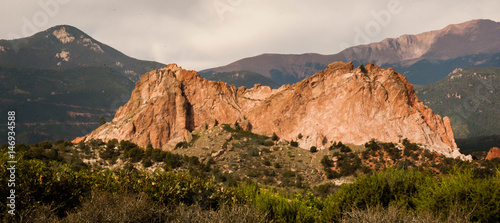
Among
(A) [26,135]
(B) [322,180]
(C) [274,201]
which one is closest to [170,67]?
(B) [322,180]

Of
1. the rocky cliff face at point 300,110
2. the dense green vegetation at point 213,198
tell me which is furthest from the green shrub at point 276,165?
the dense green vegetation at point 213,198

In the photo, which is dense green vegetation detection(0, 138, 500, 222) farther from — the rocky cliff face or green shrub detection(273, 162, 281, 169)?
the rocky cliff face

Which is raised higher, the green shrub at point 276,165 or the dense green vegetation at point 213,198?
the dense green vegetation at point 213,198

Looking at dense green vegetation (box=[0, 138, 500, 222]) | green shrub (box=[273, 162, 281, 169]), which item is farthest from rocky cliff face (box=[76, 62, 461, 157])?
dense green vegetation (box=[0, 138, 500, 222])

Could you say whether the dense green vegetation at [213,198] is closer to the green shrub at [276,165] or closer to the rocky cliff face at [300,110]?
the green shrub at [276,165]

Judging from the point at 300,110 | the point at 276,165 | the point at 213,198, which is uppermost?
the point at 300,110

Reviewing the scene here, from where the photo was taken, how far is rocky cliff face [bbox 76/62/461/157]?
7231 cm

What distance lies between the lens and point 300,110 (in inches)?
3327

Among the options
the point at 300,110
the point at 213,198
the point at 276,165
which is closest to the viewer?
the point at 213,198

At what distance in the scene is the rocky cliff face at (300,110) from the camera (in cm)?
7231

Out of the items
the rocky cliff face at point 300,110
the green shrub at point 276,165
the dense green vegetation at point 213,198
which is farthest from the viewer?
the rocky cliff face at point 300,110

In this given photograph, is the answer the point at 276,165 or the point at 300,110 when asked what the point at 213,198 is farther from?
the point at 300,110

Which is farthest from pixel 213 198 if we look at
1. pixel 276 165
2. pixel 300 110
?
pixel 300 110

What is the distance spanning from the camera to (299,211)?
20.3 meters
